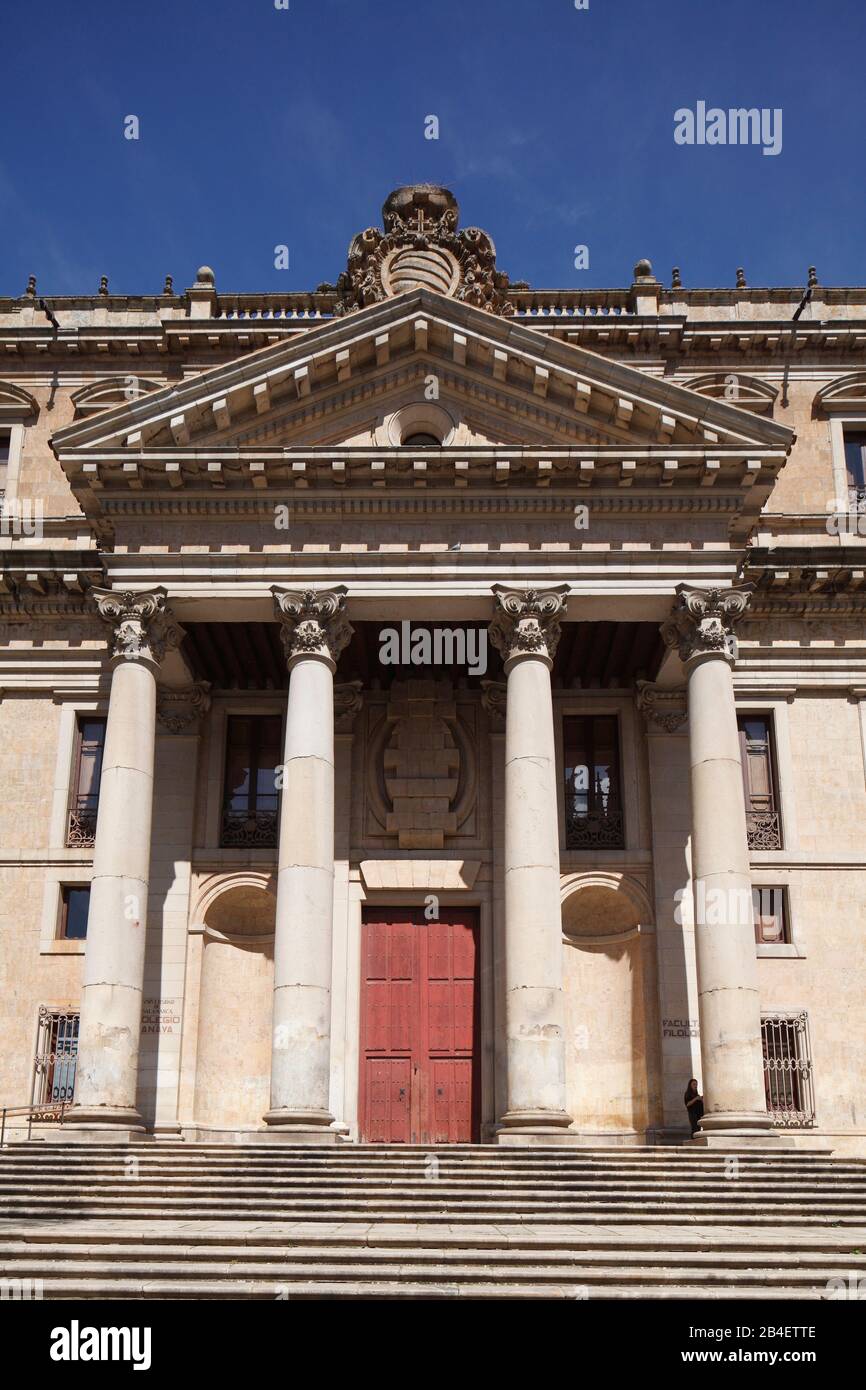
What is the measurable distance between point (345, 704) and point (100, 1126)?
396 inches

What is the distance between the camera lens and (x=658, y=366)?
31.5 meters

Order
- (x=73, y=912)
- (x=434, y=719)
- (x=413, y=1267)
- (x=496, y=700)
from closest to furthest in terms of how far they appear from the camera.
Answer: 1. (x=413, y=1267)
2. (x=73, y=912)
3. (x=496, y=700)
4. (x=434, y=719)

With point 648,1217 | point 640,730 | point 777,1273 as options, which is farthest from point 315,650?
point 777,1273

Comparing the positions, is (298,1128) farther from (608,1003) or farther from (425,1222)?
(608,1003)

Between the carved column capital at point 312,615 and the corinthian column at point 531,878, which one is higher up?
the carved column capital at point 312,615

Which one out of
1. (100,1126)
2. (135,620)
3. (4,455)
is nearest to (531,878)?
(100,1126)

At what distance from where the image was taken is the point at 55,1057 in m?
25.8

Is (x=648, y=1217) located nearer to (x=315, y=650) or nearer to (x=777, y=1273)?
(x=777, y=1273)

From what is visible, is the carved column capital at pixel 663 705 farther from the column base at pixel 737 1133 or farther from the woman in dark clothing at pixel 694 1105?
the column base at pixel 737 1133

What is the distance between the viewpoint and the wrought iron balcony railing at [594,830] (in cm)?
2775

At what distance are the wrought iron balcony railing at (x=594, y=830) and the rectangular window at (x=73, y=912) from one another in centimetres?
980

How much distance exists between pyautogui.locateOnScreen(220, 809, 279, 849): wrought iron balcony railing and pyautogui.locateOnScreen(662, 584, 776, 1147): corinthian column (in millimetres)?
8988

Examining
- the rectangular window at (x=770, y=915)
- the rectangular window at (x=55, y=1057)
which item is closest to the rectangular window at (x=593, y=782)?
the rectangular window at (x=770, y=915)
